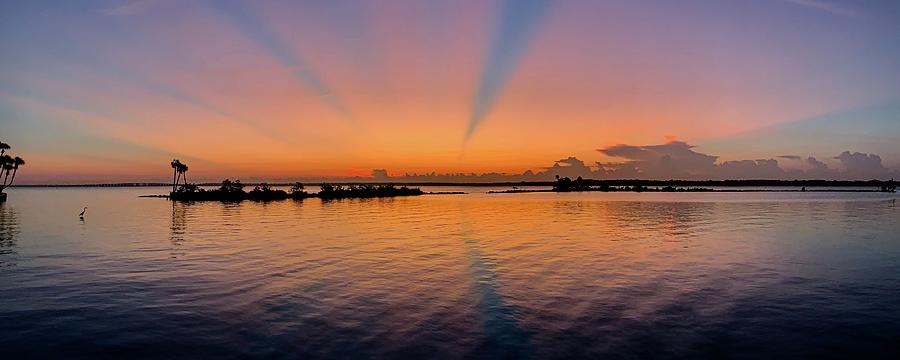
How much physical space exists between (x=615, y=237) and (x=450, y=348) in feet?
91.0

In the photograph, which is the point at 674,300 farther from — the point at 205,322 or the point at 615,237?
the point at 615,237

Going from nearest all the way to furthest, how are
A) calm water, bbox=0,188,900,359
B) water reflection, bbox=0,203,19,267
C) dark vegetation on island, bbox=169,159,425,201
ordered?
calm water, bbox=0,188,900,359
water reflection, bbox=0,203,19,267
dark vegetation on island, bbox=169,159,425,201

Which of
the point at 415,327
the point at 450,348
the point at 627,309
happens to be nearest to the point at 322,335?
the point at 415,327

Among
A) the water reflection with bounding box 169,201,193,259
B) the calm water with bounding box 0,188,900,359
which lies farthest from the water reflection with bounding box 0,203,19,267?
the water reflection with bounding box 169,201,193,259

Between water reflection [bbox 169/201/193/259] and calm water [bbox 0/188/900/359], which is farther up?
water reflection [bbox 169/201/193/259]

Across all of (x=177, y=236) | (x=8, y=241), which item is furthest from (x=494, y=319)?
(x=8, y=241)

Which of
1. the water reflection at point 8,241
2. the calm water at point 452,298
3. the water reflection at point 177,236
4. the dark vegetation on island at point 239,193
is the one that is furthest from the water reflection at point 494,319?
the dark vegetation on island at point 239,193

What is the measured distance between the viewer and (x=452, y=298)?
18.4 m

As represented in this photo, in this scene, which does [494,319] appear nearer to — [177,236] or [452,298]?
[452,298]

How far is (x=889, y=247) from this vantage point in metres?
32.0

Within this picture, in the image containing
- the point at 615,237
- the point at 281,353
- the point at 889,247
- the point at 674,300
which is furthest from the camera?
the point at 615,237

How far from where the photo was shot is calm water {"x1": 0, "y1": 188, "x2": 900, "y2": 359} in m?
13.1

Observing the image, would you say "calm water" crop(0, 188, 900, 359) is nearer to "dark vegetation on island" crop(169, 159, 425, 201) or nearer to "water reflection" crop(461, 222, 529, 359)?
"water reflection" crop(461, 222, 529, 359)

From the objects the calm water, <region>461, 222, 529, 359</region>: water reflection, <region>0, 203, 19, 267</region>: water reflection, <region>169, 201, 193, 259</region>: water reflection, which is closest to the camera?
<region>461, 222, 529, 359</region>: water reflection
